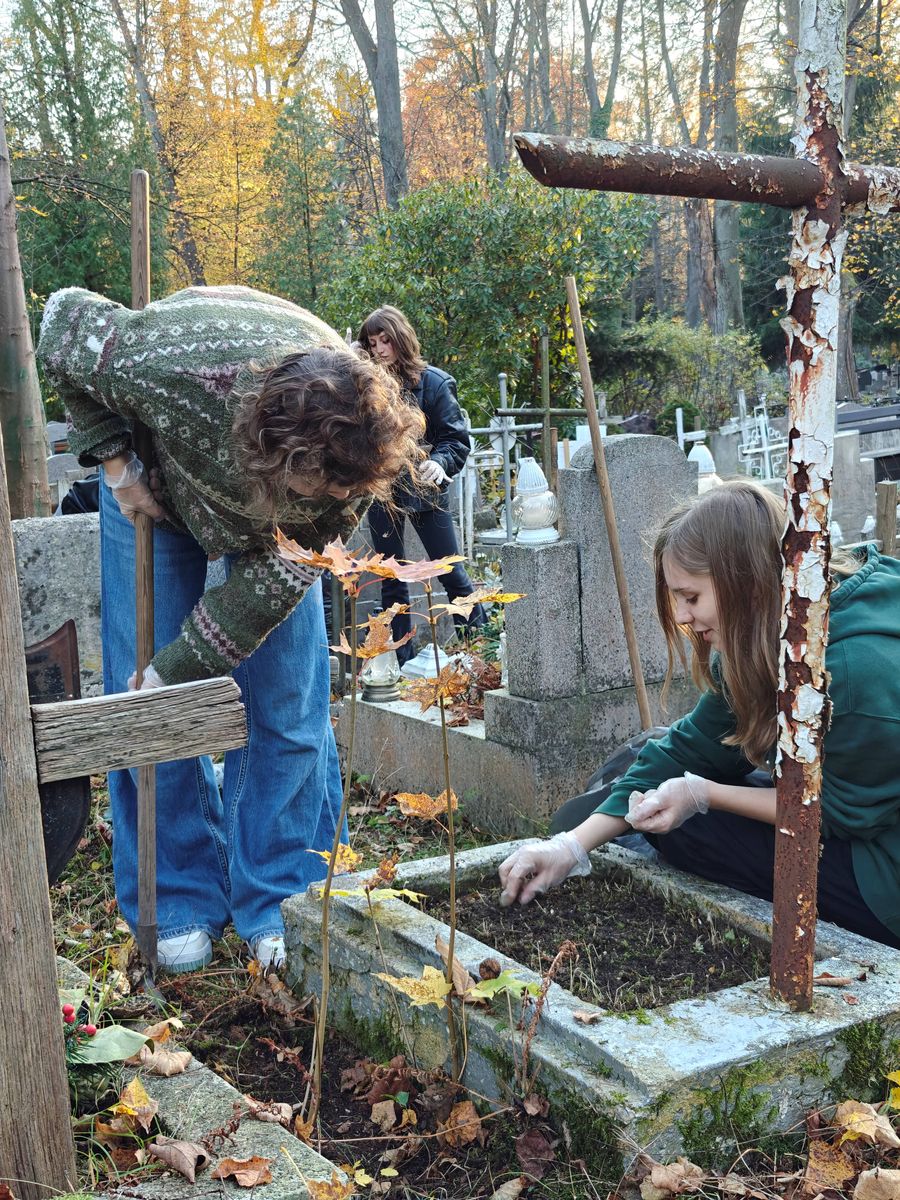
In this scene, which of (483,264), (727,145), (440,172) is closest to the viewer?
(483,264)

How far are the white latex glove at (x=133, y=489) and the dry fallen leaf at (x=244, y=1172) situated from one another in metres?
1.48

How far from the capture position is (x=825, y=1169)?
1798 millimetres

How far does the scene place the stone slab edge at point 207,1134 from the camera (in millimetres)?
1625

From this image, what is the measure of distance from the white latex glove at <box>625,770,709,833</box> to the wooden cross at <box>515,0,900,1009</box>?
558 millimetres

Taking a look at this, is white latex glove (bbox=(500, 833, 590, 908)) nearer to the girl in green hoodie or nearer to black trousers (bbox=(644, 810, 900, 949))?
the girl in green hoodie

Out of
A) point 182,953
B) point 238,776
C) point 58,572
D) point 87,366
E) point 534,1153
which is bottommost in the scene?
point 182,953

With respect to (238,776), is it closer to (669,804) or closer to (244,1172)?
(669,804)

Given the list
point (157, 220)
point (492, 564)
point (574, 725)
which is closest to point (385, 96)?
point (157, 220)

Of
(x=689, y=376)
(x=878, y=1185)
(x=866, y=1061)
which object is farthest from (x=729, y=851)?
(x=689, y=376)

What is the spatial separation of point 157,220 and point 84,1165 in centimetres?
1602

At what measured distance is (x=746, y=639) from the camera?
2295mm

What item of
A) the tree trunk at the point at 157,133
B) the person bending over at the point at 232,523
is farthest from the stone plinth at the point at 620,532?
the tree trunk at the point at 157,133

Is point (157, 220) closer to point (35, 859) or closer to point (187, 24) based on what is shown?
point (187, 24)

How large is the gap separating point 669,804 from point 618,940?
0.31 meters
